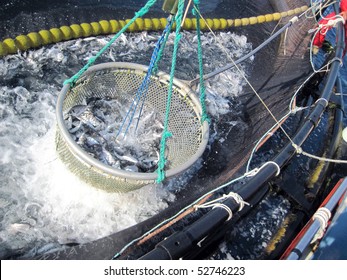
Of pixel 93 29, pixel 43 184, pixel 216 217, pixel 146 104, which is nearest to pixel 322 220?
pixel 216 217

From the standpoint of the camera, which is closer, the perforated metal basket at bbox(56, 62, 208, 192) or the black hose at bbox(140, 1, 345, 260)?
the black hose at bbox(140, 1, 345, 260)

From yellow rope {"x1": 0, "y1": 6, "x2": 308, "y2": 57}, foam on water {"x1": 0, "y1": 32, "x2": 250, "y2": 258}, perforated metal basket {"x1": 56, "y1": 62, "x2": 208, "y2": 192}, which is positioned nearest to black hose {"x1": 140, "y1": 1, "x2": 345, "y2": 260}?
perforated metal basket {"x1": 56, "y1": 62, "x2": 208, "y2": 192}

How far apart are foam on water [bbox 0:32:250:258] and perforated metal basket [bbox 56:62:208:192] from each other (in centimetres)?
29

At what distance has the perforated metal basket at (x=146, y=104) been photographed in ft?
10.6

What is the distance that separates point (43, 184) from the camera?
3.58m

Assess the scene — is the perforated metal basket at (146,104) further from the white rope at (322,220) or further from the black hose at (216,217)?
the white rope at (322,220)

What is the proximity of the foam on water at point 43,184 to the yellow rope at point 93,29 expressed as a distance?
0.12 meters

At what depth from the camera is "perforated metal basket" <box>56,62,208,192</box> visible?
3227 millimetres

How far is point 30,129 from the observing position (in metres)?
3.99

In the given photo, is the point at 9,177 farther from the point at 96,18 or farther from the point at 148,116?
the point at 96,18

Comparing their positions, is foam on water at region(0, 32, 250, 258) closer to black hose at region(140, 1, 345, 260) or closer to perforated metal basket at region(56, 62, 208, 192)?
perforated metal basket at region(56, 62, 208, 192)

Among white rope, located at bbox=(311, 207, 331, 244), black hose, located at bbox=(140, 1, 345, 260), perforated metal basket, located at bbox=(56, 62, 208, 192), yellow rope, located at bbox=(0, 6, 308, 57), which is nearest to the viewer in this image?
black hose, located at bbox=(140, 1, 345, 260)

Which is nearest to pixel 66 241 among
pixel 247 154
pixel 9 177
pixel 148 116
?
pixel 9 177

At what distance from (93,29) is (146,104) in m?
1.96
